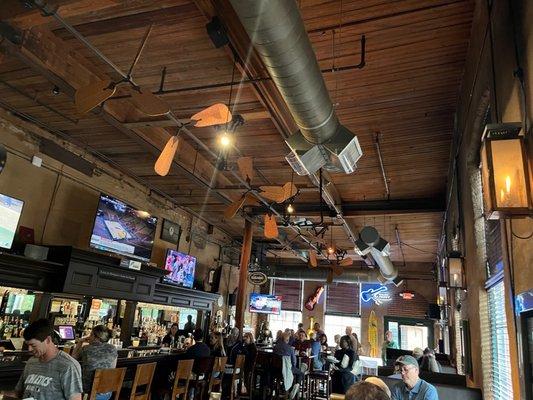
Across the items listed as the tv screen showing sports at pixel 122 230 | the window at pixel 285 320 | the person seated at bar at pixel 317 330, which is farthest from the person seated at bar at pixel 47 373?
the window at pixel 285 320

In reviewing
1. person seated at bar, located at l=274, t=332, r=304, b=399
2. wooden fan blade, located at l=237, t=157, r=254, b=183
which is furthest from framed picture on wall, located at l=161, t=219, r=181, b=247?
wooden fan blade, located at l=237, t=157, r=254, b=183

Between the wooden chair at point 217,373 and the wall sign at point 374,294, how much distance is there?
10.6 metres

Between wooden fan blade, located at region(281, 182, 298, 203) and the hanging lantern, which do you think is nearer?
the hanging lantern

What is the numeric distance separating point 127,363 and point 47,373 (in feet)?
10.1

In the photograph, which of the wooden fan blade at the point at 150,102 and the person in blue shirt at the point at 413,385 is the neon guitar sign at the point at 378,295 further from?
the wooden fan blade at the point at 150,102

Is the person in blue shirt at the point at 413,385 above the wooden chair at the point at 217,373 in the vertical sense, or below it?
above

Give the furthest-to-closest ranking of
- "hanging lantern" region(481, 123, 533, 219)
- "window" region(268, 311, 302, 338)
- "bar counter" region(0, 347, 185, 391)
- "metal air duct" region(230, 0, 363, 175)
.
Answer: "window" region(268, 311, 302, 338) < "bar counter" region(0, 347, 185, 391) < "metal air duct" region(230, 0, 363, 175) < "hanging lantern" region(481, 123, 533, 219)

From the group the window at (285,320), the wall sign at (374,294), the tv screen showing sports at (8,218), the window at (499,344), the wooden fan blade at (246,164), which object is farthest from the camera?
the window at (285,320)

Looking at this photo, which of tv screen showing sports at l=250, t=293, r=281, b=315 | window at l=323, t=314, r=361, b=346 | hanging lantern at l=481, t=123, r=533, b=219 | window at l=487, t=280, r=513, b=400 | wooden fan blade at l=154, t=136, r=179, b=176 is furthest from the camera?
window at l=323, t=314, r=361, b=346

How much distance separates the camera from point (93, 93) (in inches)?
133

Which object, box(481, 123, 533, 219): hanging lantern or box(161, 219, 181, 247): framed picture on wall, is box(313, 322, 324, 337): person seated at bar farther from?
box(481, 123, 533, 219): hanging lantern

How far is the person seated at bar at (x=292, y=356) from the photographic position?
7.65 meters

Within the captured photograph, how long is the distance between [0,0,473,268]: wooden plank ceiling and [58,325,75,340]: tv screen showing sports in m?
3.11

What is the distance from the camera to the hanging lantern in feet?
5.83
